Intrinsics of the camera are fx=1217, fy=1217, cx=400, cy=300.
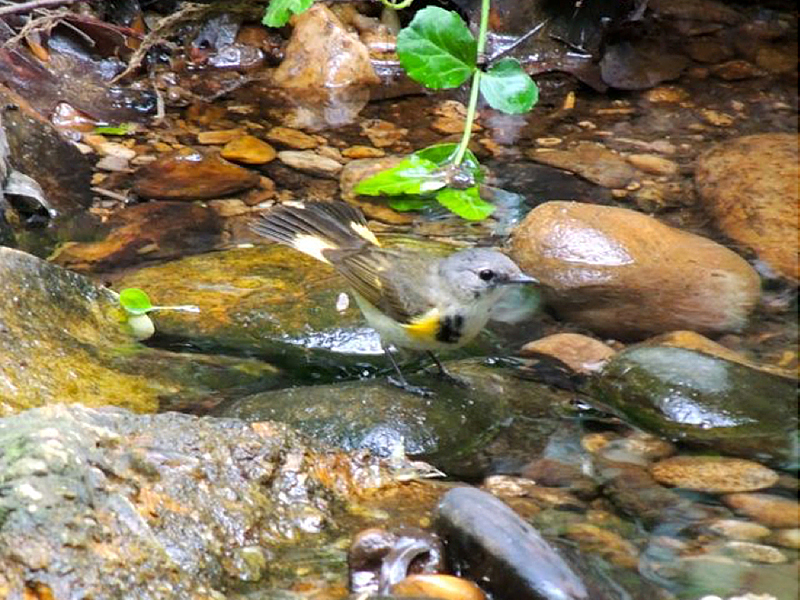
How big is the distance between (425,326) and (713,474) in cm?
127

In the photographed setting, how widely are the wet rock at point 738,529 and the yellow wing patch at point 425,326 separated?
4.31 ft

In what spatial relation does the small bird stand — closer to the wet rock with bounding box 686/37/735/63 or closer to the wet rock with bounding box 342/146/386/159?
the wet rock with bounding box 342/146/386/159

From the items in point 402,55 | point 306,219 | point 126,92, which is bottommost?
point 126,92

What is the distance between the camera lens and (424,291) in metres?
4.98

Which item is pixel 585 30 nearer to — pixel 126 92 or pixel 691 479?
pixel 126 92

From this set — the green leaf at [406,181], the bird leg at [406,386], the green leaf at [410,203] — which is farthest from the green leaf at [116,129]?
the bird leg at [406,386]

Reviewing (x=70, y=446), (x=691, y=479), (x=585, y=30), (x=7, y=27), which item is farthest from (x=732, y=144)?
(x=70, y=446)

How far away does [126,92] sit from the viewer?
8188 millimetres

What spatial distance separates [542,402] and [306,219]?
53.9 inches

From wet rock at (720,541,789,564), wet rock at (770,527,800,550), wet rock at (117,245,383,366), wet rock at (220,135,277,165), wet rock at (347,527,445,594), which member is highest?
wet rock at (347,527,445,594)

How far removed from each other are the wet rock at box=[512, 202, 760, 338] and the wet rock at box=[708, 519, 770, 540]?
5.27ft

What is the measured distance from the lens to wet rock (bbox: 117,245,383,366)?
5312 millimetres

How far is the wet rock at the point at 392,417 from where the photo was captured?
14.7 ft

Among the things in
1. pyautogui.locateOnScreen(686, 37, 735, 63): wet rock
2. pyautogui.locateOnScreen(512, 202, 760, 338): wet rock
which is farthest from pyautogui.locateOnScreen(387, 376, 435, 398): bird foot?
pyautogui.locateOnScreen(686, 37, 735, 63): wet rock
